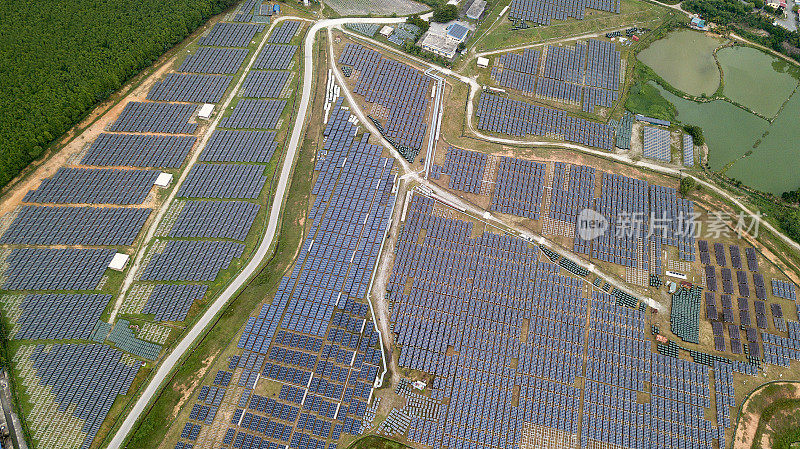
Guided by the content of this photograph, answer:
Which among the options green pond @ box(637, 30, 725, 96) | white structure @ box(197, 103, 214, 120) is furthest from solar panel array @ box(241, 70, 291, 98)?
green pond @ box(637, 30, 725, 96)

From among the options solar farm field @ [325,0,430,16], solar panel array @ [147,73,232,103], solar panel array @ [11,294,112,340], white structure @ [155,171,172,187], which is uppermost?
solar farm field @ [325,0,430,16]

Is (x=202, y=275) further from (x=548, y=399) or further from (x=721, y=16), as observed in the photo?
(x=721, y=16)

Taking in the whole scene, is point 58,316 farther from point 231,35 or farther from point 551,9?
point 551,9

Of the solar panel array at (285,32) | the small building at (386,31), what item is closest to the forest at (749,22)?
the small building at (386,31)

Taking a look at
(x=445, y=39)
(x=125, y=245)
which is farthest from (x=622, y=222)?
(x=125, y=245)

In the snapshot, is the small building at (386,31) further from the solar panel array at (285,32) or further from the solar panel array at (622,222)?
the solar panel array at (622,222)

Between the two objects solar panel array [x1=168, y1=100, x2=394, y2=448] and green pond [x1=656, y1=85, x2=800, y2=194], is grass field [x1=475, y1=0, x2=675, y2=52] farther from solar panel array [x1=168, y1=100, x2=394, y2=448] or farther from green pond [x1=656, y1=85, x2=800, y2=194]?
solar panel array [x1=168, y1=100, x2=394, y2=448]
